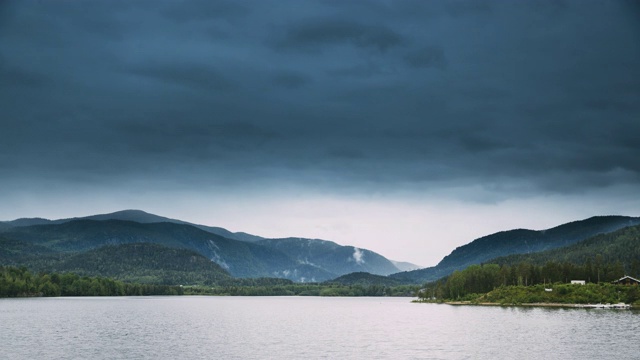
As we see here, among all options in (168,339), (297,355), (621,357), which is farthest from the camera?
(168,339)

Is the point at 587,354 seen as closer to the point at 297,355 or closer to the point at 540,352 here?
A: the point at 540,352

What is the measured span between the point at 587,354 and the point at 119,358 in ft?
220

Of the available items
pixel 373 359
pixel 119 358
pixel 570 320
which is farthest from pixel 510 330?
pixel 119 358

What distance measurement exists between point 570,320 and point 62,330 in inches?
4696

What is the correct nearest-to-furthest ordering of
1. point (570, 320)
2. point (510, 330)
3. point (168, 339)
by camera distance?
point (168, 339)
point (510, 330)
point (570, 320)

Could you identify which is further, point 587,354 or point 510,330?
point 510,330

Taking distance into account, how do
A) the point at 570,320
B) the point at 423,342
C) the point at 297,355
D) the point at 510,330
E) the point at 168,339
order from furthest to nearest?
the point at 570,320, the point at 510,330, the point at 168,339, the point at 423,342, the point at 297,355

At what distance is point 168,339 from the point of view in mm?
116750

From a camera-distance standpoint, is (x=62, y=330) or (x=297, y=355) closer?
(x=297, y=355)

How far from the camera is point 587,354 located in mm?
88562

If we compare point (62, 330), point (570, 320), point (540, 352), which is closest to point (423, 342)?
point (540, 352)

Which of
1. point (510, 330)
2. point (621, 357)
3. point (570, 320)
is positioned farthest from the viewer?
point (570, 320)

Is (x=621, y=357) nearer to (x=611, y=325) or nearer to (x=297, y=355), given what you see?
Result: (x=297, y=355)

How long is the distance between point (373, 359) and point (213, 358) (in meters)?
23.0
